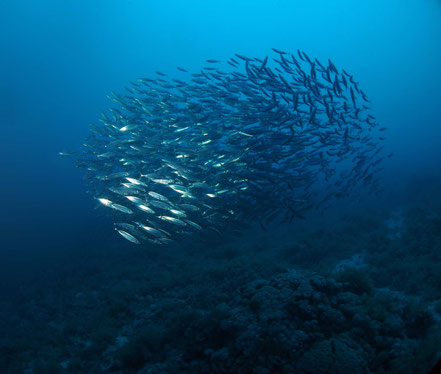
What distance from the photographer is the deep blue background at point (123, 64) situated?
66.5 feet

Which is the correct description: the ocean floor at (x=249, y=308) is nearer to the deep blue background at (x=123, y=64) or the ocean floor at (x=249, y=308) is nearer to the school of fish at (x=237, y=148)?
the school of fish at (x=237, y=148)

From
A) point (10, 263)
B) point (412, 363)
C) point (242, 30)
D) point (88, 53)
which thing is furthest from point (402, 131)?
point (242, 30)

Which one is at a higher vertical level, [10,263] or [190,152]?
[190,152]

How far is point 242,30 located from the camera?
100688 mm

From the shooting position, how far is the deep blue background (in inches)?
798

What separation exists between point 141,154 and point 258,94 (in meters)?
4.64

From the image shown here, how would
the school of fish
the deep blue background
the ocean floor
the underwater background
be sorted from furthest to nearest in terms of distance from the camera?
the deep blue background → the school of fish → the underwater background → the ocean floor

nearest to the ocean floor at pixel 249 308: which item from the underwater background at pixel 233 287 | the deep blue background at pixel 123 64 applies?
the underwater background at pixel 233 287

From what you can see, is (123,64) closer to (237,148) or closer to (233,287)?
(237,148)

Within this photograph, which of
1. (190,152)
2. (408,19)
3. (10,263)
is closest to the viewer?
(190,152)

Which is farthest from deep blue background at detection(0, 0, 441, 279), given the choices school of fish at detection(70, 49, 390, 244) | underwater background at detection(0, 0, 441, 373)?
school of fish at detection(70, 49, 390, 244)

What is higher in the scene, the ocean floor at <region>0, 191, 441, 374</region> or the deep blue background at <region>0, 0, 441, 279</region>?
the deep blue background at <region>0, 0, 441, 279</region>

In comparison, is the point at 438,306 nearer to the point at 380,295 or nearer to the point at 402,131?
the point at 380,295

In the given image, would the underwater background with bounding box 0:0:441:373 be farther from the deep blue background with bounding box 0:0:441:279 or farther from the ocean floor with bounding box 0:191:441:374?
the deep blue background with bounding box 0:0:441:279
